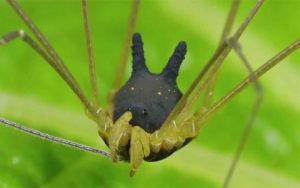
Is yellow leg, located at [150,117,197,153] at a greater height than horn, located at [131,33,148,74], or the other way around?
horn, located at [131,33,148,74]

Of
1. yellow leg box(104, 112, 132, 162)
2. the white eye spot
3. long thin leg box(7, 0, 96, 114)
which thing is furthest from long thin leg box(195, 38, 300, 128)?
the white eye spot

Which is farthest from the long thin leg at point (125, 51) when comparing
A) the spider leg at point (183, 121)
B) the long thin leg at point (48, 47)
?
the long thin leg at point (48, 47)

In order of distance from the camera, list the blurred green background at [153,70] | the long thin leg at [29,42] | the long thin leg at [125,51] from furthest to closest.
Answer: the long thin leg at [125,51] < the blurred green background at [153,70] < the long thin leg at [29,42]

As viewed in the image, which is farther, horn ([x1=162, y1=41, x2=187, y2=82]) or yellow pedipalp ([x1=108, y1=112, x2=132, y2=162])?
horn ([x1=162, y1=41, x2=187, y2=82])

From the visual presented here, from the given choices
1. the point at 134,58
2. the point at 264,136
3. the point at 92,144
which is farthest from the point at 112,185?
the point at 264,136

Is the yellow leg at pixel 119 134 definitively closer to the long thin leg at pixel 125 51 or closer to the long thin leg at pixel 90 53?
the long thin leg at pixel 90 53

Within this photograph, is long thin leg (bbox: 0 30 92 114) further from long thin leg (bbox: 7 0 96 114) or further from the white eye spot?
the white eye spot

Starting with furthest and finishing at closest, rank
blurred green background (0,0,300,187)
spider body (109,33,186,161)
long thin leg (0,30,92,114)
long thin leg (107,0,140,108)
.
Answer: long thin leg (107,0,140,108), blurred green background (0,0,300,187), spider body (109,33,186,161), long thin leg (0,30,92,114)

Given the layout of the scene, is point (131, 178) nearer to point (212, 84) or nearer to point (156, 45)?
point (212, 84)

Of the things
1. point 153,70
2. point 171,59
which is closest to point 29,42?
point 171,59
